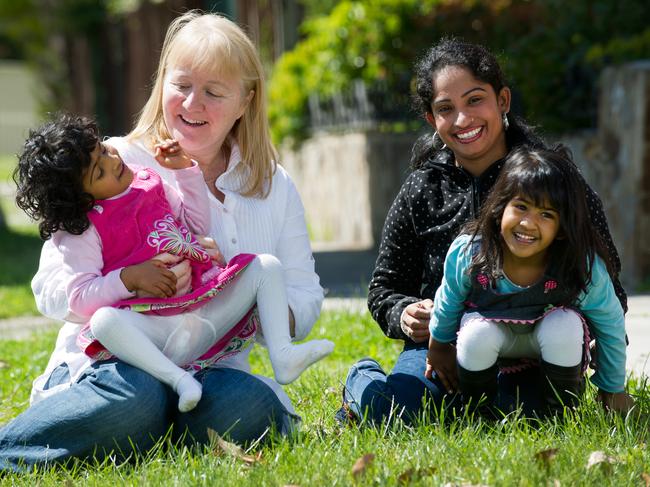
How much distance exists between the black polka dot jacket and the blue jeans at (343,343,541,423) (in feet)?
0.57

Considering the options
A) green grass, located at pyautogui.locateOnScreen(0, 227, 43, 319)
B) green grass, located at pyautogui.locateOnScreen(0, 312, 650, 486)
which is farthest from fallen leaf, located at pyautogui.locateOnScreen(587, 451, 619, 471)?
green grass, located at pyautogui.locateOnScreen(0, 227, 43, 319)

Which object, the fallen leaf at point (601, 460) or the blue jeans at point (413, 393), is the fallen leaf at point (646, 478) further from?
the blue jeans at point (413, 393)

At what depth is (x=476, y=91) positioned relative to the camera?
138 inches

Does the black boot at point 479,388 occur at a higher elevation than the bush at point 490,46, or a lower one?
lower

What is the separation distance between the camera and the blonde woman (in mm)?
3156

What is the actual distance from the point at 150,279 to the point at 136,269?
6 cm

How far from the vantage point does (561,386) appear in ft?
10.5

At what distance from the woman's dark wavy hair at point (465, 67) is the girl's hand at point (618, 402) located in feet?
2.72

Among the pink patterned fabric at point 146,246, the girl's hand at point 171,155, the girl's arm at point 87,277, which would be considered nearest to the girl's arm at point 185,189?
the girl's hand at point 171,155

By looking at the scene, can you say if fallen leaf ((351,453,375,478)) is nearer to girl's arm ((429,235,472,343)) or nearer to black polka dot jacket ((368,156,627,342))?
girl's arm ((429,235,472,343))

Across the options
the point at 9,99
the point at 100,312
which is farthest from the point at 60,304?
the point at 9,99

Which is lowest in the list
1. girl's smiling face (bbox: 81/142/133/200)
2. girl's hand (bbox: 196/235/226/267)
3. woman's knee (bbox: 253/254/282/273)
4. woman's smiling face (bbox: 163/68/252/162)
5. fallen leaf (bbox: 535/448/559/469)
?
fallen leaf (bbox: 535/448/559/469)

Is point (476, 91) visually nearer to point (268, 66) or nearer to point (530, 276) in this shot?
point (530, 276)

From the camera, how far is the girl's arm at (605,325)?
3176mm
